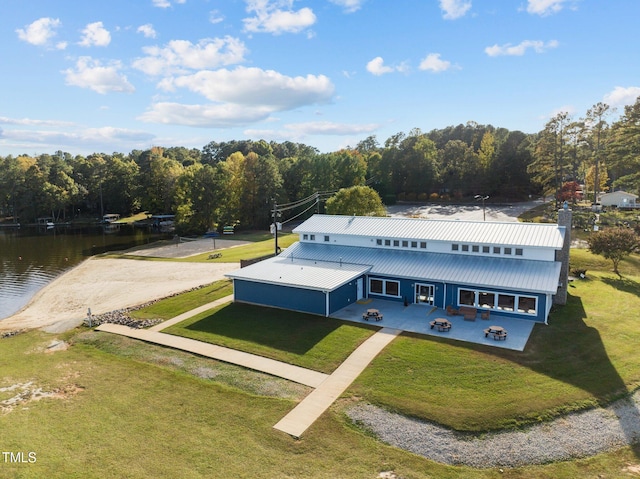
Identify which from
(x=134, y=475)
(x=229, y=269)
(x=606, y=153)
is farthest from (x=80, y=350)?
(x=606, y=153)

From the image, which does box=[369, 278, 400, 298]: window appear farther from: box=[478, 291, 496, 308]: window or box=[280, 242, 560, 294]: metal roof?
box=[478, 291, 496, 308]: window

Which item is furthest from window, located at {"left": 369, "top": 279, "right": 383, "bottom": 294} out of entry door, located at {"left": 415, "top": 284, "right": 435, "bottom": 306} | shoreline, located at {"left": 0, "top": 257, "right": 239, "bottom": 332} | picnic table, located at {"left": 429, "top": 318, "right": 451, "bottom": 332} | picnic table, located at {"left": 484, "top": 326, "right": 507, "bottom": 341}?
shoreline, located at {"left": 0, "top": 257, "right": 239, "bottom": 332}

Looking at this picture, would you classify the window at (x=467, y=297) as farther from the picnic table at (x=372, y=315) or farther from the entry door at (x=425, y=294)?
the picnic table at (x=372, y=315)

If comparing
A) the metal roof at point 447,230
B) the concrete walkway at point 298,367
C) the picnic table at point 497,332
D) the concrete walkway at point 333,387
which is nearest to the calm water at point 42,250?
the concrete walkway at point 298,367

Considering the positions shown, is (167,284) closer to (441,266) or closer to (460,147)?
(441,266)

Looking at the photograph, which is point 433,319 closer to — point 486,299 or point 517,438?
point 486,299

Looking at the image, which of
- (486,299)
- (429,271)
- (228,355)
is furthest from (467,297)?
(228,355)
